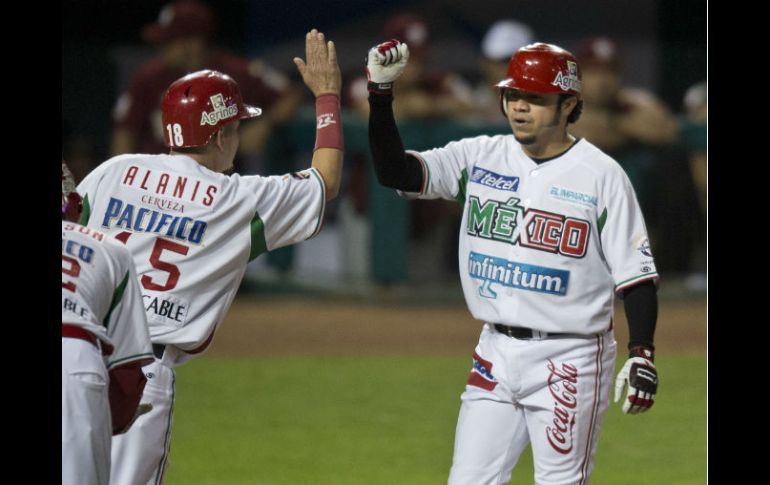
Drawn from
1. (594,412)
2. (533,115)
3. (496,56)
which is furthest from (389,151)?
(496,56)

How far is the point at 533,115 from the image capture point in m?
4.58

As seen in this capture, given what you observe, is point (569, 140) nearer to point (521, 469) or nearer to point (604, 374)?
point (604, 374)

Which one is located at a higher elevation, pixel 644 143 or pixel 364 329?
pixel 644 143

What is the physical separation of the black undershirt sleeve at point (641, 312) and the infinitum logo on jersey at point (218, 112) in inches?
61.7

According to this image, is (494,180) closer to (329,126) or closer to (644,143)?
(329,126)

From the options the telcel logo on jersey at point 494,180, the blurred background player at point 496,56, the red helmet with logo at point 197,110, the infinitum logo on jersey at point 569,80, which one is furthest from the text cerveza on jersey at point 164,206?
the blurred background player at point 496,56

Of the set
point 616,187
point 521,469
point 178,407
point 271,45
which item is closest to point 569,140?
point 616,187

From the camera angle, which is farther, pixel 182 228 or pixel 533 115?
pixel 533 115

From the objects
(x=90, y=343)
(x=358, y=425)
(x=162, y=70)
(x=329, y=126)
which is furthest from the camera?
(x=162, y=70)

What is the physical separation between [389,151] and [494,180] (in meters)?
0.41

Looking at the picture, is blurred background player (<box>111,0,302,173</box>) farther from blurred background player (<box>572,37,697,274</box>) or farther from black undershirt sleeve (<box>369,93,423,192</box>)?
black undershirt sleeve (<box>369,93,423,192</box>)

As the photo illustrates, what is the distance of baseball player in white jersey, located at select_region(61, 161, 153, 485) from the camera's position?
10.4 feet

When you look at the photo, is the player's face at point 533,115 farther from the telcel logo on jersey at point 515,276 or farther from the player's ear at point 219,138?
the player's ear at point 219,138

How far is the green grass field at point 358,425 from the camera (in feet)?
21.8
